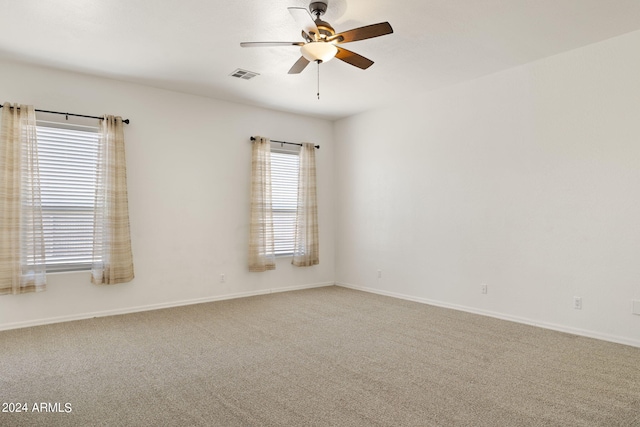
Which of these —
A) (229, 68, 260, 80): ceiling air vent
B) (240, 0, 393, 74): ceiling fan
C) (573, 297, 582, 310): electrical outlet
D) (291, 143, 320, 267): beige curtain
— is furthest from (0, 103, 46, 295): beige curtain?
(573, 297, 582, 310): electrical outlet

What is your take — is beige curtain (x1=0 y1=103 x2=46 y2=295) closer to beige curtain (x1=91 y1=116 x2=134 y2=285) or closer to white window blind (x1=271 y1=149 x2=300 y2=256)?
beige curtain (x1=91 y1=116 x2=134 y2=285)

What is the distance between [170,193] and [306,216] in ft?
6.86

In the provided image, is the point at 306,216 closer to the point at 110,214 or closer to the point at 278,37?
the point at 110,214

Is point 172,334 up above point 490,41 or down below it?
below

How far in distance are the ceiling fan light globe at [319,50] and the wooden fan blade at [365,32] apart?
70 millimetres

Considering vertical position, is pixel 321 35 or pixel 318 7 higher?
pixel 318 7

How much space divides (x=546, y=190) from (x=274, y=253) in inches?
145

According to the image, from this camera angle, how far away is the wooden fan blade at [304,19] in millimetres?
2625

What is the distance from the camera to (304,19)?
2.76m

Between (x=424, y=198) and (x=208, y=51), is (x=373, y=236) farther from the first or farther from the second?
(x=208, y=51)

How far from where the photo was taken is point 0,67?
4.19 metres

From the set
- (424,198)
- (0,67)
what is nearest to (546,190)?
(424,198)

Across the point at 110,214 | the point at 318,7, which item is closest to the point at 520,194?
the point at 318,7

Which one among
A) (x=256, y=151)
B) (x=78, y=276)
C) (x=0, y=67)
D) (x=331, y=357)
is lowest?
(x=331, y=357)
